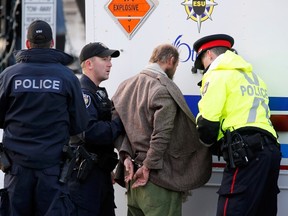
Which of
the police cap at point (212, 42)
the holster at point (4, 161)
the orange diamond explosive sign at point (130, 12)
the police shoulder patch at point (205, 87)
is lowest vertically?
the holster at point (4, 161)

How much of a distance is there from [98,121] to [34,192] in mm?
696

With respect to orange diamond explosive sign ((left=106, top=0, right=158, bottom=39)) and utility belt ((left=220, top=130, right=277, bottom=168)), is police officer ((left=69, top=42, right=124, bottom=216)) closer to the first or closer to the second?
orange diamond explosive sign ((left=106, top=0, right=158, bottom=39))

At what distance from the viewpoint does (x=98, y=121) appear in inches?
174

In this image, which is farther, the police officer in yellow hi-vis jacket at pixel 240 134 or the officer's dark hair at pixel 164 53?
the officer's dark hair at pixel 164 53

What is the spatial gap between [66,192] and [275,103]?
5.04ft

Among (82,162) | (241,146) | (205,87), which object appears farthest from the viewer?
(82,162)

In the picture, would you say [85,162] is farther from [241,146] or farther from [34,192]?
[241,146]

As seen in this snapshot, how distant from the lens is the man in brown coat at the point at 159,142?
4277mm

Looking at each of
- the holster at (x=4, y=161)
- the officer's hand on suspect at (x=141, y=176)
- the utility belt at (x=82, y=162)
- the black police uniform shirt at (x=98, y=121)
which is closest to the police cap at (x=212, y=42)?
the black police uniform shirt at (x=98, y=121)

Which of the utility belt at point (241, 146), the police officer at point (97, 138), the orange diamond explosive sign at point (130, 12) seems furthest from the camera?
the orange diamond explosive sign at point (130, 12)

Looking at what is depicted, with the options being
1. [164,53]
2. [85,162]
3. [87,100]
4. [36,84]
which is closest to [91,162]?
[85,162]

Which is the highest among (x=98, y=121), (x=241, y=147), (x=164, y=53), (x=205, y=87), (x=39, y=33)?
(x=39, y=33)

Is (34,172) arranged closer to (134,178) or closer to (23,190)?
(23,190)

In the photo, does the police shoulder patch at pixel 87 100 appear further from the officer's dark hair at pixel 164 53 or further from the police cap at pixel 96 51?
the officer's dark hair at pixel 164 53
